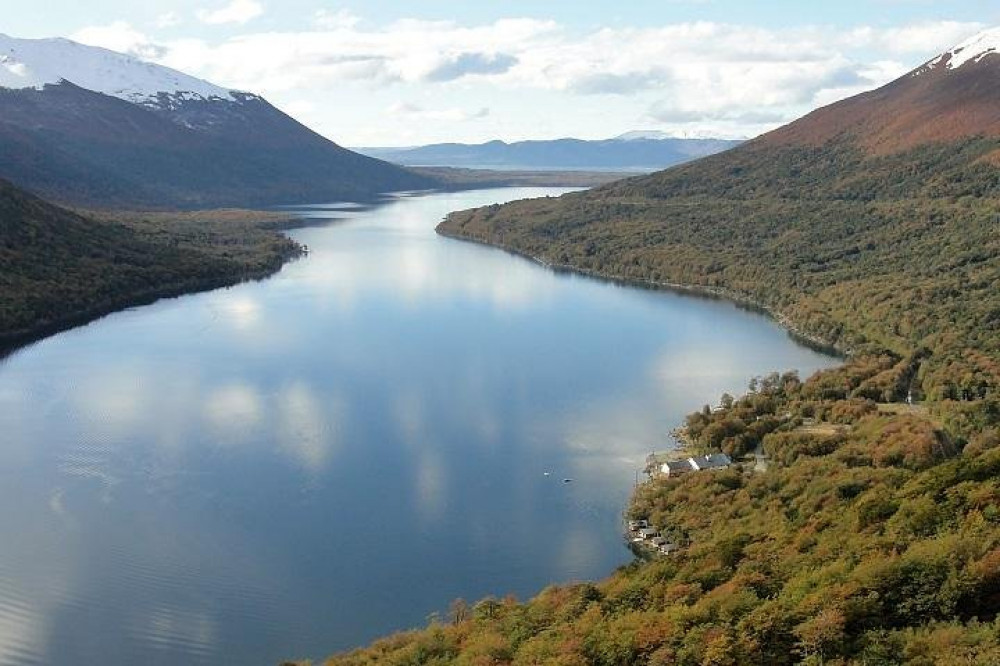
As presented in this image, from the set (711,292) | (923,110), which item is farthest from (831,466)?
(923,110)

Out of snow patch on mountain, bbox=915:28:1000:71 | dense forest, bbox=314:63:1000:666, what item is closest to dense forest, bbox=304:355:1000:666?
dense forest, bbox=314:63:1000:666

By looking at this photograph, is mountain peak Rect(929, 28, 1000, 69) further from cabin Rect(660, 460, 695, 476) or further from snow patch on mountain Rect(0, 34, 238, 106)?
snow patch on mountain Rect(0, 34, 238, 106)

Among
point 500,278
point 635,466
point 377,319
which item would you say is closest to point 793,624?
point 635,466

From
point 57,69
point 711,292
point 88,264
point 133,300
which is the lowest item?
point 133,300

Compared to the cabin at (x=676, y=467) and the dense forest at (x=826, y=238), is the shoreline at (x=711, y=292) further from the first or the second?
the cabin at (x=676, y=467)

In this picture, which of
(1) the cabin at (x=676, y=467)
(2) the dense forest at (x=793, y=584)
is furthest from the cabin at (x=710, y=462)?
(2) the dense forest at (x=793, y=584)

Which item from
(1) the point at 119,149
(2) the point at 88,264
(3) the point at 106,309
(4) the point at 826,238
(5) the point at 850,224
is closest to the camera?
(3) the point at 106,309

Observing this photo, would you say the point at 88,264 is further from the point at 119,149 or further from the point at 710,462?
the point at 119,149
